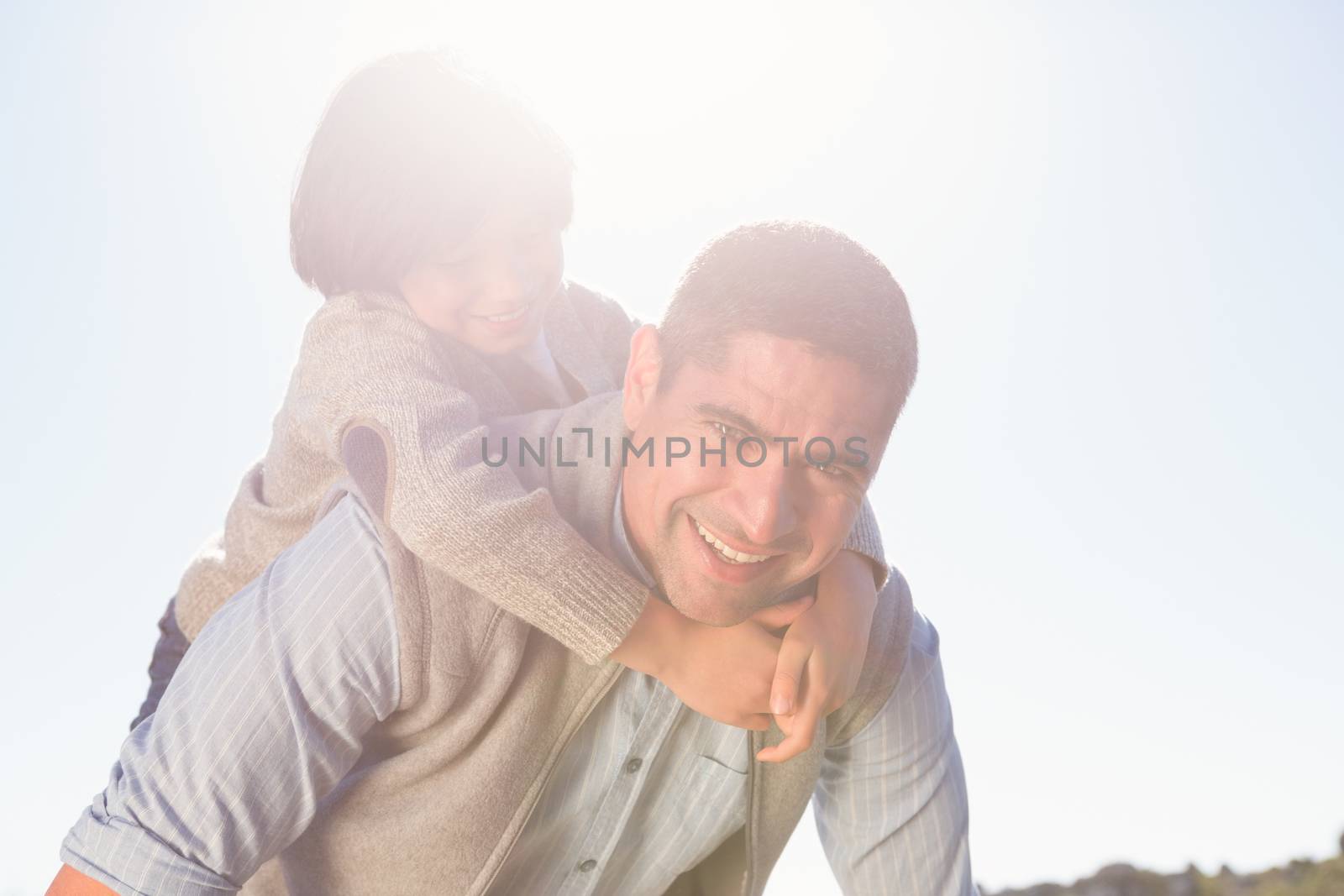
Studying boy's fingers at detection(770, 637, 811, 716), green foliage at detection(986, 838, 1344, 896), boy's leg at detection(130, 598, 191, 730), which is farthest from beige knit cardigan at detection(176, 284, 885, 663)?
green foliage at detection(986, 838, 1344, 896)

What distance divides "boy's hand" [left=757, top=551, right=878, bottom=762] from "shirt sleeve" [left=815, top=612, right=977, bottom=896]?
383mm

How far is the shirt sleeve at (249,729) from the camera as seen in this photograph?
1849 mm

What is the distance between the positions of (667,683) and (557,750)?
0.92 feet

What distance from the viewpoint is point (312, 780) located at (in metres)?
1.92

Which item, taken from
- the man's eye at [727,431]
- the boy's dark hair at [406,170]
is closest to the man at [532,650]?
the man's eye at [727,431]

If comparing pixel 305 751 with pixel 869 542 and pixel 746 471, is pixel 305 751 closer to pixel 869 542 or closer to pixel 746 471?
pixel 746 471

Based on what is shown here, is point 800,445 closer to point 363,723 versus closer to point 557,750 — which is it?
point 557,750

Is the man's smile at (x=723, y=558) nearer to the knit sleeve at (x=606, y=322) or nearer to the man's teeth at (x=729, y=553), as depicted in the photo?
the man's teeth at (x=729, y=553)

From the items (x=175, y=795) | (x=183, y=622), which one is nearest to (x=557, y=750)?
(x=175, y=795)

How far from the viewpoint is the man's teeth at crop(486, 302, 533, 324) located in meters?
2.57

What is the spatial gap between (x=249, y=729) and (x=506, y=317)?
3.49 feet

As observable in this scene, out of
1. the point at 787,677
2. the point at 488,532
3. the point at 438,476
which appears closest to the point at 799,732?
the point at 787,677

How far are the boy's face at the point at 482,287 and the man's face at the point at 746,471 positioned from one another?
61cm

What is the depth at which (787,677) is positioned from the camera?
6.34ft
